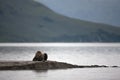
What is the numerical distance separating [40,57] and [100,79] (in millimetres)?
14012

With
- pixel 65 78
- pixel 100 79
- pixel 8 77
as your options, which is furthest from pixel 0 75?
pixel 100 79

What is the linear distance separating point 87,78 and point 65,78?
2113mm

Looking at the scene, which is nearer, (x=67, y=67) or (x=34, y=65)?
(x=34, y=65)

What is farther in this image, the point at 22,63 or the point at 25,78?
the point at 22,63

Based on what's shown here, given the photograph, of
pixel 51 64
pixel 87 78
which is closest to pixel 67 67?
pixel 51 64

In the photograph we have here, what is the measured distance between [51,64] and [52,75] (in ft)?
20.9

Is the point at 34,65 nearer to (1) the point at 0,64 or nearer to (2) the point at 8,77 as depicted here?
(1) the point at 0,64

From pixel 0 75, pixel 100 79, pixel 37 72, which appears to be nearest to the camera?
pixel 100 79

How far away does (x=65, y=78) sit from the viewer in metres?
47.9

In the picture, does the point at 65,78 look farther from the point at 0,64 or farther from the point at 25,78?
the point at 0,64

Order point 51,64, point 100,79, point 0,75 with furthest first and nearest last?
point 51,64, point 0,75, point 100,79

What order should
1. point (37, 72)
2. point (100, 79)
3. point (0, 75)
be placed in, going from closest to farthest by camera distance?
1. point (100, 79)
2. point (0, 75)
3. point (37, 72)

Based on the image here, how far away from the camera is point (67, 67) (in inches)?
2360

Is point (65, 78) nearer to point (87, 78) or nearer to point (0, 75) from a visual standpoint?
point (87, 78)
